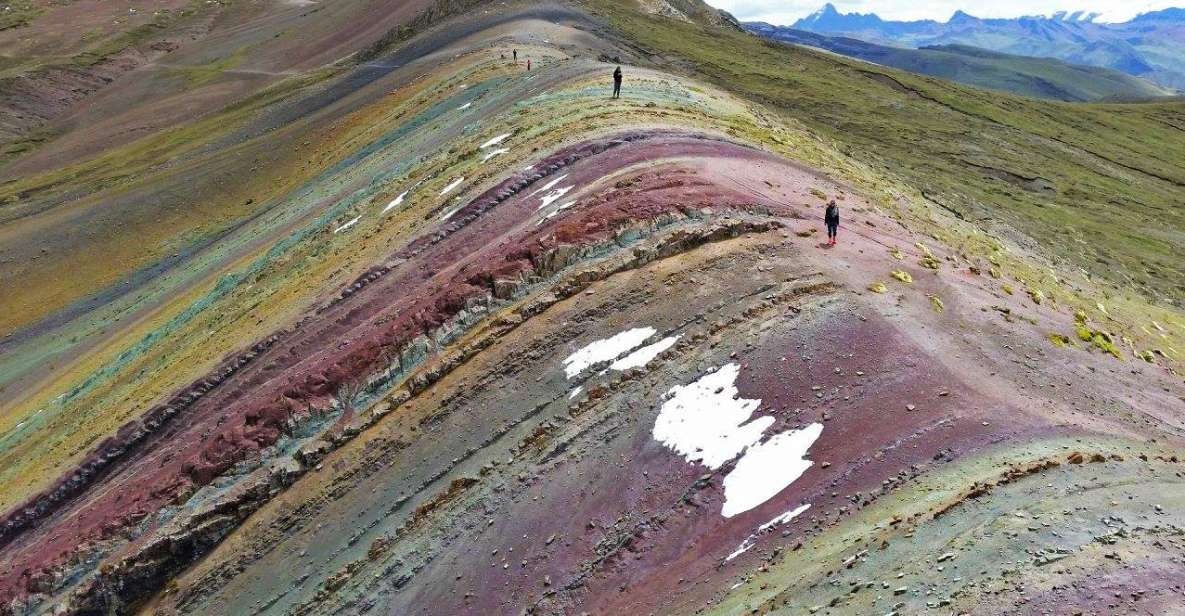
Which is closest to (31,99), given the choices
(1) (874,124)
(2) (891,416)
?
(1) (874,124)

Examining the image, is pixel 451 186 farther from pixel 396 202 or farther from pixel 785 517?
pixel 785 517

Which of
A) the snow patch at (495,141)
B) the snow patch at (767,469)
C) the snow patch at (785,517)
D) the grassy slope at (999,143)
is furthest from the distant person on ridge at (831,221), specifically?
the grassy slope at (999,143)

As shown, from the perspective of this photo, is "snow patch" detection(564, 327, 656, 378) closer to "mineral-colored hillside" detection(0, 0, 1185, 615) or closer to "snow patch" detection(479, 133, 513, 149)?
"mineral-colored hillside" detection(0, 0, 1185, 615)

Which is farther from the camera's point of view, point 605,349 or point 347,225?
point 347,225

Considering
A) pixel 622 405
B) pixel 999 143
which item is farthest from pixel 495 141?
pixel 999 143

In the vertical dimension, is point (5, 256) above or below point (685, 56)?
below

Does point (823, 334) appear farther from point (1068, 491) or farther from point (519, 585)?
point (519, 585)
